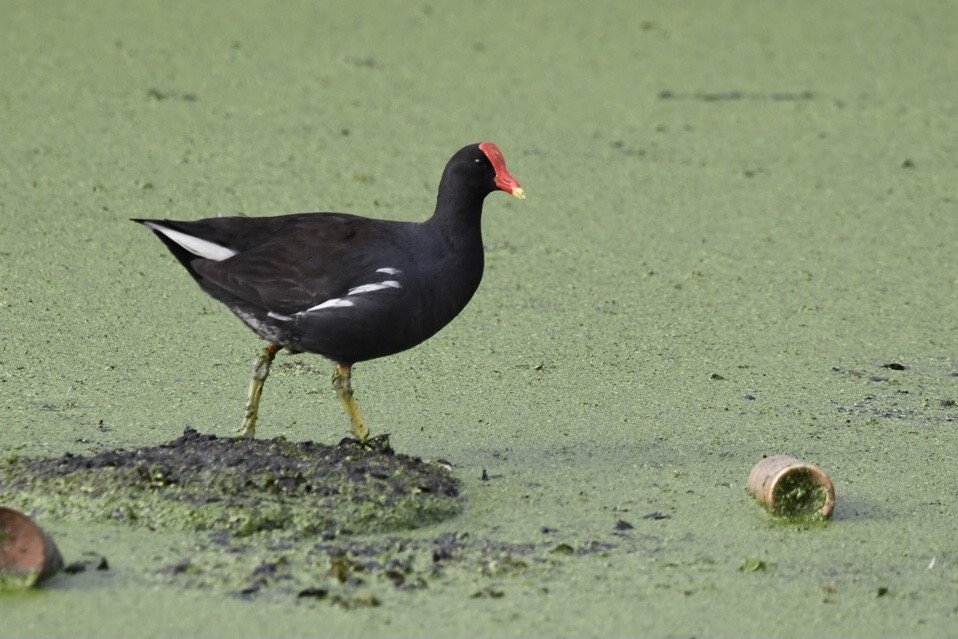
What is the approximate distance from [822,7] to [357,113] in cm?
265

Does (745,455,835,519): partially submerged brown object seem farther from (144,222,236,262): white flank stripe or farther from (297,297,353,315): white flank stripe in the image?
(144,222,236,262): white flank stripe

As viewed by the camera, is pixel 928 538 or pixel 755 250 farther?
pixel 755 250

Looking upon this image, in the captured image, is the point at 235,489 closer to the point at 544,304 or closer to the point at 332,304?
the point at 332,304

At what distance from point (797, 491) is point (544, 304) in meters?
1.48

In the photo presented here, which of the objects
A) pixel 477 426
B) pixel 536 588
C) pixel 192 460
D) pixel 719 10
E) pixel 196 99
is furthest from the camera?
pixel 719 10

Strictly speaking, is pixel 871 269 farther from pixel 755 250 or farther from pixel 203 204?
pixel 203 204

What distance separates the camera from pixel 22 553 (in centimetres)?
261

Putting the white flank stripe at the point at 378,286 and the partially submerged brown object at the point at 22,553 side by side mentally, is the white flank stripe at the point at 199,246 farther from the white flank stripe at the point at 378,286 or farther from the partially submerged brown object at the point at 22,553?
the partially submerged brown object at the point at 22,553

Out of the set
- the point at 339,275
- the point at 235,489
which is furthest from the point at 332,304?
the point at 235,489

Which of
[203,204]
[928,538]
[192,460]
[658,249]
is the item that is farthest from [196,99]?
[928,538]

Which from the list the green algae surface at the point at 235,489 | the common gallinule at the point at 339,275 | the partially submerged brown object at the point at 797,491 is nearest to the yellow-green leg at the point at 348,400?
the common gallinule at the point at 339,275

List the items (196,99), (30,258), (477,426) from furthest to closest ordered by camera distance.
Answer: (196,99) → (30,258) → (477,426)

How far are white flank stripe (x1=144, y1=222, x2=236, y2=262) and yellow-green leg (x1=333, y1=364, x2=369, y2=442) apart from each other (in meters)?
0.35

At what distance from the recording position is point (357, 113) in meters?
5.96
